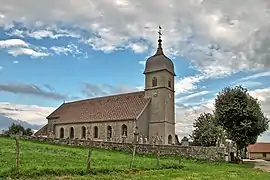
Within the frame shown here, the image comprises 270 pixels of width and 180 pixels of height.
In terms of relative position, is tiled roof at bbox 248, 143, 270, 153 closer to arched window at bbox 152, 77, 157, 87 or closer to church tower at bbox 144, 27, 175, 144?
church tower at bbox 144, 27, 175, 144

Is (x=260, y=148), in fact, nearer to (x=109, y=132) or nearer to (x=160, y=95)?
(x=160, y=95)

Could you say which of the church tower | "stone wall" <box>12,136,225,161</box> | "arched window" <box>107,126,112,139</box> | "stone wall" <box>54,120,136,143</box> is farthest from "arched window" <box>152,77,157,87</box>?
"stone wall" <box>12,136,225,161</box>

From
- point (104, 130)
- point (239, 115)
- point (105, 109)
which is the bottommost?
point (104, 130)

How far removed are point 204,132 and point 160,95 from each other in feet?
45.8

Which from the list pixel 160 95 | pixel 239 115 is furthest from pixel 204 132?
pixel 239 115

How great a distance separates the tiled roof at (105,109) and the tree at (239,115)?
16104mm

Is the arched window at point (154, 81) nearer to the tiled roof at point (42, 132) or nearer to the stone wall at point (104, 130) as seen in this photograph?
the stone wall at point (104, 130)

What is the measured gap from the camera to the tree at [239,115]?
4388 cm

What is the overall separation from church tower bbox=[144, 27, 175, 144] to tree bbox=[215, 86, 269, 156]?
13.6m

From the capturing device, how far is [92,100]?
6944 cm

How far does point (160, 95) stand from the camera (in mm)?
58562

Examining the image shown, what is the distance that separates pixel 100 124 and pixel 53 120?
15.1m

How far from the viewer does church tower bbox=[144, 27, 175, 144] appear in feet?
190

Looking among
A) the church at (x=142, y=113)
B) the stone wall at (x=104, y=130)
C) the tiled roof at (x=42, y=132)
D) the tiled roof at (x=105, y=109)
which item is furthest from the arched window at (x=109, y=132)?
the tiled roof at (x=42, y=132)
